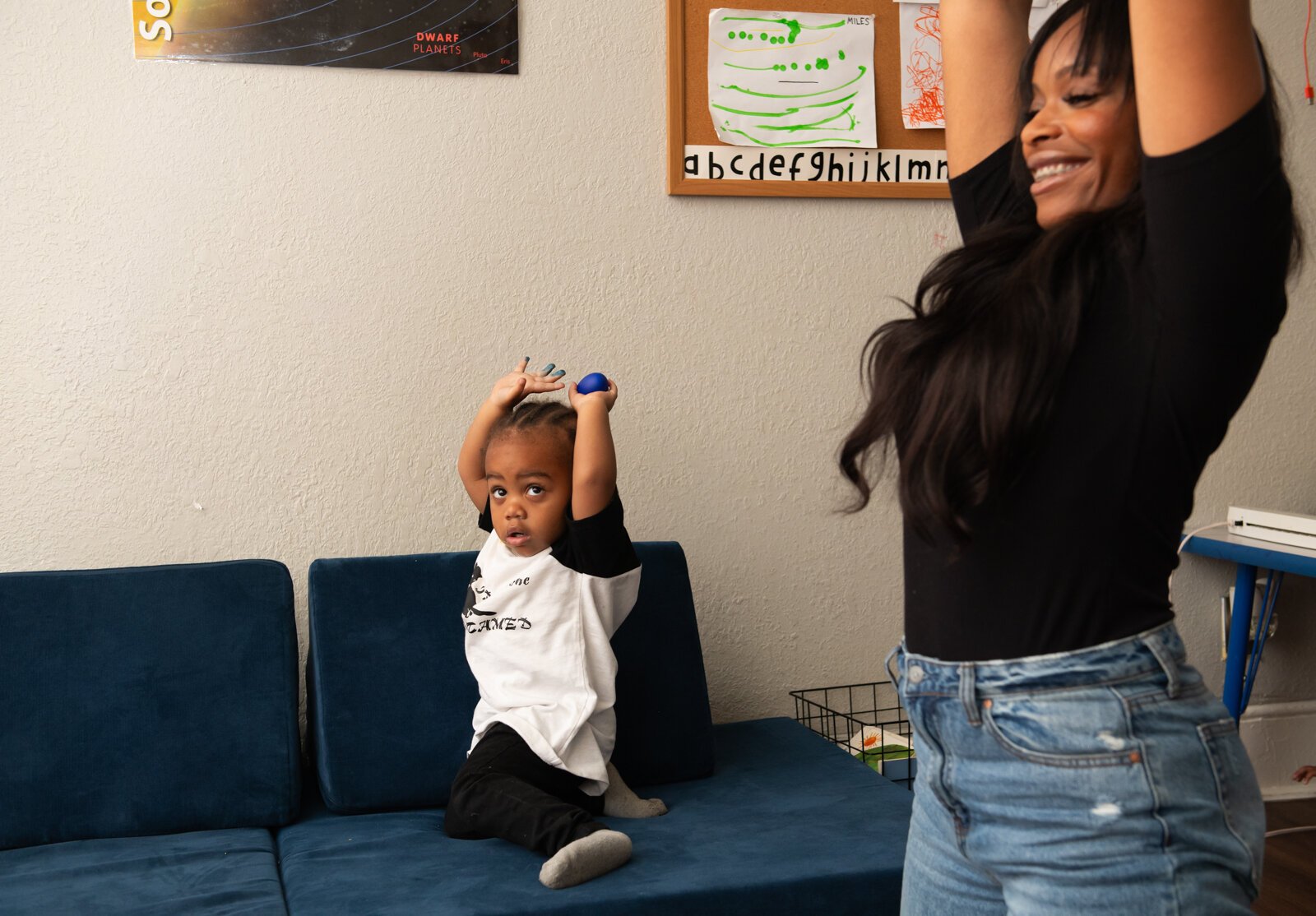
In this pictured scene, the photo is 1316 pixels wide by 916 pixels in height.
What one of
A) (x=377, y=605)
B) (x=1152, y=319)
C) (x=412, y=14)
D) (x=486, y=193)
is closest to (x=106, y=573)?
(x=377, y=605)

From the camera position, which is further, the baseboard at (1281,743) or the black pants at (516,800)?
the baseboard at (1281,743)

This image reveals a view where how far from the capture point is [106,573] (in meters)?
1.88

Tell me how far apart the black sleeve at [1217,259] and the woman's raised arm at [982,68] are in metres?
0.27

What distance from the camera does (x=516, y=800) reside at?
1634 millimetres

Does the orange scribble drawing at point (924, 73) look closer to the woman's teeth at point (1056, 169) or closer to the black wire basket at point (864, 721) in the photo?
the black wire basket at point (864, 721)

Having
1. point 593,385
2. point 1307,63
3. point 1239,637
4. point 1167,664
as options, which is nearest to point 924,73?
point 1307,63

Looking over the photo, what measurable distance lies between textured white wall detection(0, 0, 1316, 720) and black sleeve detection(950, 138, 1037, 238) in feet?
4.47

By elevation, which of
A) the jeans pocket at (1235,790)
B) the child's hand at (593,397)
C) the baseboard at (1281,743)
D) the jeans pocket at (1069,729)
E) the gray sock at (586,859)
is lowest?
the baseboard at (1281,743)

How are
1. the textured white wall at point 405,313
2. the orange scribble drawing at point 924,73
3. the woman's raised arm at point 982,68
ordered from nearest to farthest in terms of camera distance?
the woman's raised arm at point 982,68
the textured white wall at point 405,313
the orange scribble drawing at point 924,73

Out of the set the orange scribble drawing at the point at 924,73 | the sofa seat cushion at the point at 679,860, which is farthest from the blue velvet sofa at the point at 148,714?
the orange scribble drawing at the point at 924,73

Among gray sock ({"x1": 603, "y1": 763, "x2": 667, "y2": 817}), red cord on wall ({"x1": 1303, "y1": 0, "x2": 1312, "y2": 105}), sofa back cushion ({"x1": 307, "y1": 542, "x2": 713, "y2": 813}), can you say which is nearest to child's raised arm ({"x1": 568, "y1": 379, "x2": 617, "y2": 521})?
sofa back cushion ({"x1": 307, "y1": 542, "x2": 713, "y2": 813})

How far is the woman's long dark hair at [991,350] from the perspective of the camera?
71 centimetres

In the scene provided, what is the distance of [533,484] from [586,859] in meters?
0.60

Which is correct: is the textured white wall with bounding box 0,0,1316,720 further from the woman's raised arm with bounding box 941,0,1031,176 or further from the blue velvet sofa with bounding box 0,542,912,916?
the woman's raised arm with bounding box 941,0,1031,176
